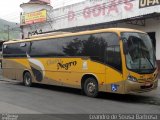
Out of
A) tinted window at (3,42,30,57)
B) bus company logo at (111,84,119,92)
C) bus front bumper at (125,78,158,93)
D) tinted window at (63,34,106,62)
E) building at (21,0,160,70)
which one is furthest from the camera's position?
building at (21,0,160,70)

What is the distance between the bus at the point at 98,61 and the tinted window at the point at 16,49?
0.87 m

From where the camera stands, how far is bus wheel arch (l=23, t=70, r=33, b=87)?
71.6 ft

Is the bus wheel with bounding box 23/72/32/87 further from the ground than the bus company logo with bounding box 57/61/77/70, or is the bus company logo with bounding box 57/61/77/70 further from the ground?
the bus company logo with bounding box 57/61/77/70

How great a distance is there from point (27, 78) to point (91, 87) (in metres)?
6.64

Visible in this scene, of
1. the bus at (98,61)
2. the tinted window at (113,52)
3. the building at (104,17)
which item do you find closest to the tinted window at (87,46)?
the bus at (98,61)

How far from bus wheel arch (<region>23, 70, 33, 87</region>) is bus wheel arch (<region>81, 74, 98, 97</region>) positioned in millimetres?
5383

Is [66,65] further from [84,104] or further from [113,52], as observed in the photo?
[84,104]

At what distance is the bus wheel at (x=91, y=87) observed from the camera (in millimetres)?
16312

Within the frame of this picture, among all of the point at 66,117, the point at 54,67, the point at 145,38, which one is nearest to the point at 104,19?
the point at 54,67

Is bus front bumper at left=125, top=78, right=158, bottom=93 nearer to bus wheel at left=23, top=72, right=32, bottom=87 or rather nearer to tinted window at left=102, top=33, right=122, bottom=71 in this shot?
tinted window at left=102, top=33, right=122, bottom=71

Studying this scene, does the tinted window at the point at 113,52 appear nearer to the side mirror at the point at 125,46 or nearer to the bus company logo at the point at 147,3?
the side mirror at the point at 125,46

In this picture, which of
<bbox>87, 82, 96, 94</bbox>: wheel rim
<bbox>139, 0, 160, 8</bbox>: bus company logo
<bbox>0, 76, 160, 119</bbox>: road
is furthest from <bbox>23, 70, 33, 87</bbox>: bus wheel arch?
<bbox>139, 0, 160, 8</bbox>: bus company logo

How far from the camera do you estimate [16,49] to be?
23000 millimetres

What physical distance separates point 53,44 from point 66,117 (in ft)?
28.5
